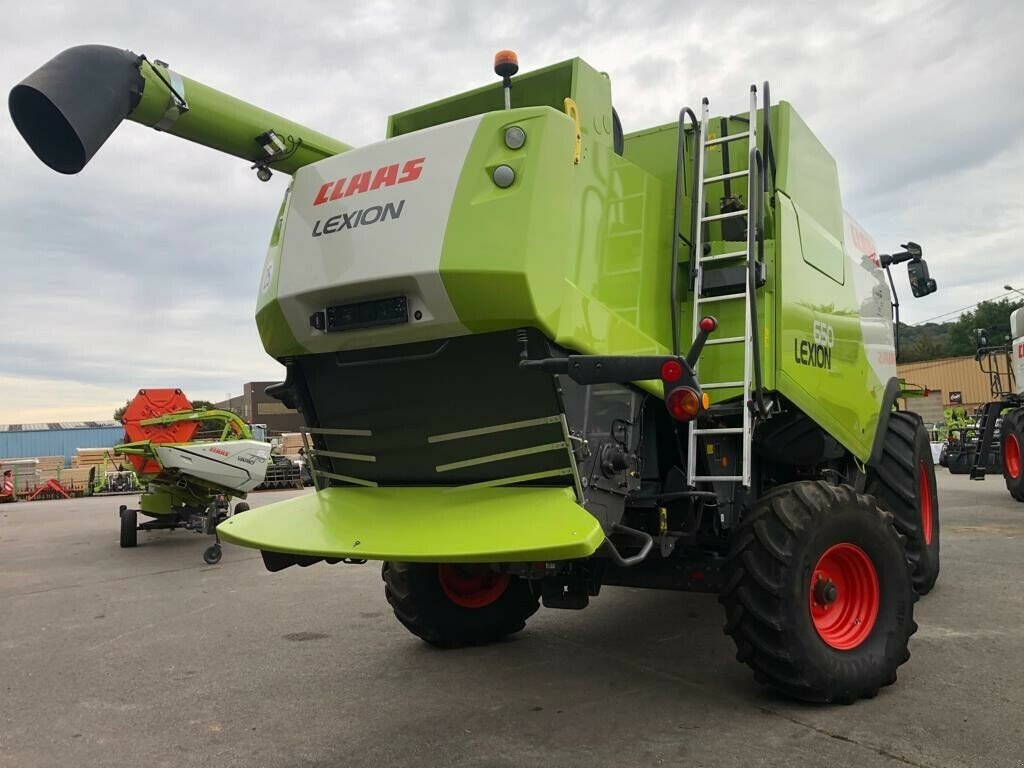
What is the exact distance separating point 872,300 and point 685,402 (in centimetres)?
347

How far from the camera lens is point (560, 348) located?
330cm

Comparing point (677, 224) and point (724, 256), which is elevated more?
point (677, 224)

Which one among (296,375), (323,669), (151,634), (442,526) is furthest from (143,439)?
(442,526)

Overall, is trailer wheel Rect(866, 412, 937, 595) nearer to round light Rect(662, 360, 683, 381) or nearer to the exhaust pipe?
round light Rect(662, 360, 683, 381)

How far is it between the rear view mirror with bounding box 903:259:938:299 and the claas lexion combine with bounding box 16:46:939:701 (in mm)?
2900

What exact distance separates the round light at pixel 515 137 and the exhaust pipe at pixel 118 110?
1715 millimetres

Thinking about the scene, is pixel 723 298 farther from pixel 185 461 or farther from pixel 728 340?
pixel 185 461

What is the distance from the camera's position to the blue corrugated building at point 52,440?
47750 millimetres

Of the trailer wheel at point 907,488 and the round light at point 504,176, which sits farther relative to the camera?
the trailer wheel at point 907,488

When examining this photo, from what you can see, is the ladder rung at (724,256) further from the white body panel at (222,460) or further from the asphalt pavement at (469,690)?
the white body panel at (222,460)

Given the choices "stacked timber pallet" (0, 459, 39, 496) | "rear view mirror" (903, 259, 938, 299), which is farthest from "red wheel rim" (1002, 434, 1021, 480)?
"stacked timber pallet" (0, 459, 39, 496)

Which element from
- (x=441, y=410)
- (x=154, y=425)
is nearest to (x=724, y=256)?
(x=441, y=410)

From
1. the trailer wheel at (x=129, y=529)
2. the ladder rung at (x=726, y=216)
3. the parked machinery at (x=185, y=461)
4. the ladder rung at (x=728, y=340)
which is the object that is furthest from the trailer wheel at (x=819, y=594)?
the trailer wheel at (x=129, y=529)

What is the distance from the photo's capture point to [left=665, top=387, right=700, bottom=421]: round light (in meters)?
3.12
